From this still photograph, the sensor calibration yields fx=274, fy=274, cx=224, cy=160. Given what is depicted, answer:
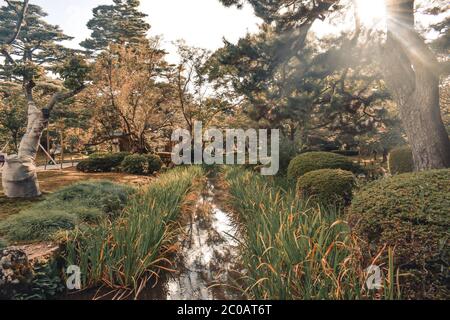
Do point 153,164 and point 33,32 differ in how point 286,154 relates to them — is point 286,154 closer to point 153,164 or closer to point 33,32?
point 153,164

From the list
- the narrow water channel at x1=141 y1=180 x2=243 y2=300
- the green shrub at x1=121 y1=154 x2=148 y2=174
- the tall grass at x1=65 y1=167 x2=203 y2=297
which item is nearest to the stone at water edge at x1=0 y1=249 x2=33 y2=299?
the tall grass at x1=65 y1=167 x2=203 y2=297

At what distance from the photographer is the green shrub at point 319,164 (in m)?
6.83

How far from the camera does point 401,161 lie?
854 centimetres

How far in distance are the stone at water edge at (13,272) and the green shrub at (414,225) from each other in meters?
3.34

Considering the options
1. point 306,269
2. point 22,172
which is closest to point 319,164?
point 306,269

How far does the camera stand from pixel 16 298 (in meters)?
Result: 2.60

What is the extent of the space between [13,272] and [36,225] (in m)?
1.06

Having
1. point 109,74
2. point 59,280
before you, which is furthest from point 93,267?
point 109,74

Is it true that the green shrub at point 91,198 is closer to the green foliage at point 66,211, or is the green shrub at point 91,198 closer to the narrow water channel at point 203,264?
the green foliage at point 66,211

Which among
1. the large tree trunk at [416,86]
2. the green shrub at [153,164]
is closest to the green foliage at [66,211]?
the green shrub at [153,164]

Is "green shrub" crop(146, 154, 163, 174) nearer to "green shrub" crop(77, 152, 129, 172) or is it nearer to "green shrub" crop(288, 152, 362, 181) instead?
"green shrub" crop(77, 152, 129, 172)

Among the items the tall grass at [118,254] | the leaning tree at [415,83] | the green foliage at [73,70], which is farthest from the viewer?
the green foliage at [73,70]

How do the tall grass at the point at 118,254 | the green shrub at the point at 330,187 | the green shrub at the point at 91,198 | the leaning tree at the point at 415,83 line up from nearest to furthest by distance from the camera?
1. the tall grass at the point at 118,254
2. the green shrub at the point at 91,198
3. the green shrub at the point at 330,187
4. the leaning tree at the point at 415,83

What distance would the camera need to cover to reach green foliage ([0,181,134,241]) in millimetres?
3496
